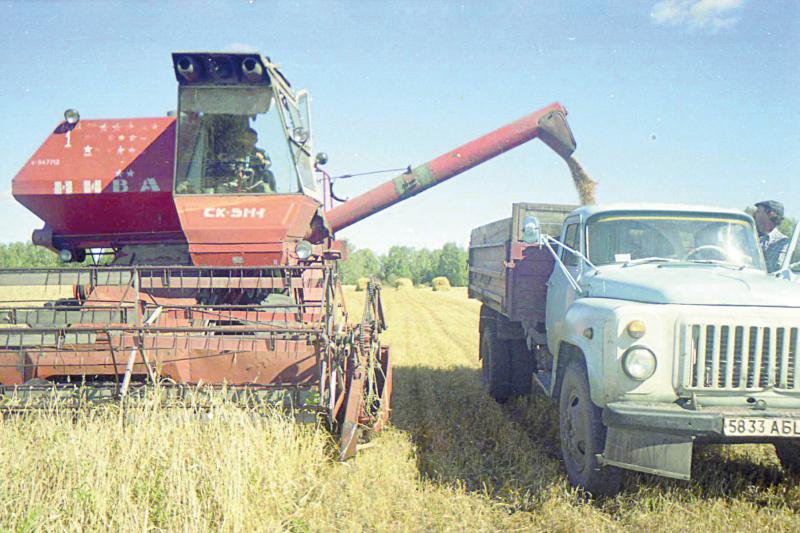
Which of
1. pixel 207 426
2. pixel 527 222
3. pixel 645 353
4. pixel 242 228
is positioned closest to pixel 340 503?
pixel 207 426

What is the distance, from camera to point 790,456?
4242 millimetres

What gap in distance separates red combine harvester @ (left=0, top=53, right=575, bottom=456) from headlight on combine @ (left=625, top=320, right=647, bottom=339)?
218cm

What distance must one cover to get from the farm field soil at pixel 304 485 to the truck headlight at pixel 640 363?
0.92m

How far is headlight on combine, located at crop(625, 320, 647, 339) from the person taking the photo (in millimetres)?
3613

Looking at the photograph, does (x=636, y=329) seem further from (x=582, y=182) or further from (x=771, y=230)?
(x=582, y=182)

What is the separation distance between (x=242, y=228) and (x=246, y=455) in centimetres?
275

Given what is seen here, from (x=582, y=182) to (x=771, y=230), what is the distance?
4.06m

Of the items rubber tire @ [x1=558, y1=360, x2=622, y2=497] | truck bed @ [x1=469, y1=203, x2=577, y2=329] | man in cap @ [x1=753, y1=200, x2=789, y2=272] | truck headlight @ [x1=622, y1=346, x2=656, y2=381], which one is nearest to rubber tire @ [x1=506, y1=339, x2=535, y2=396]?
truck bed @ [x1=469, y1=203, x2=577, y2=329]

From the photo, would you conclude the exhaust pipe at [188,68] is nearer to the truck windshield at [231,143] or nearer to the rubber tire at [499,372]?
the truck windshield at [231,143]

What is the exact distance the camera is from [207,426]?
405cm

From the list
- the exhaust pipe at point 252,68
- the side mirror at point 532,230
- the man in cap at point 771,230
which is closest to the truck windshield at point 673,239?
the side mirror at point 532,230

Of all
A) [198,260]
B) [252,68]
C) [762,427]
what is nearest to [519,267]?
[762,427]

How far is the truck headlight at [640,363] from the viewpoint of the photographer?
3588 millimetres

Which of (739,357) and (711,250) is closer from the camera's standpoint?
(739,357)
